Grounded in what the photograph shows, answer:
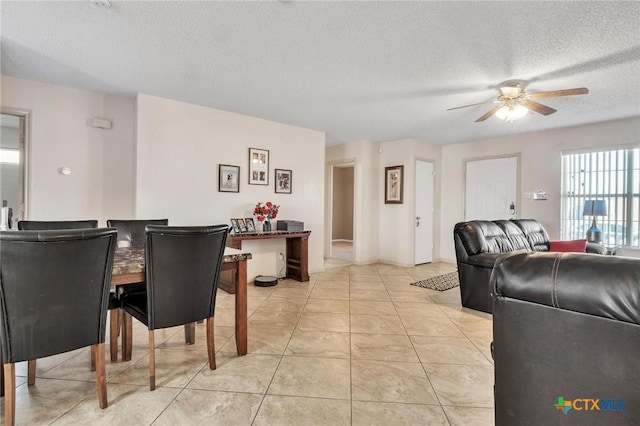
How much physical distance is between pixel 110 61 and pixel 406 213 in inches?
188

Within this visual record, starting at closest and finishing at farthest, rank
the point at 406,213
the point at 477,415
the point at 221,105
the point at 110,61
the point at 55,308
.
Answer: the point at 55,308 < the point at 477,415 < the point at 110,61 < the point at 221,105 < the point at 406,213

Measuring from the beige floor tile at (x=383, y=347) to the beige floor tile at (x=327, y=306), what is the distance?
2.08ft

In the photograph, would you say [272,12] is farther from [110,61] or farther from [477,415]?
[477,415]

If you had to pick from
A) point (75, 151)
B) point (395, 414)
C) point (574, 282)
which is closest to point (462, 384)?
point (395, 414)

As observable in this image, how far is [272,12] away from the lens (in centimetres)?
204

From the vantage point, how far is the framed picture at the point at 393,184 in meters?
5.79

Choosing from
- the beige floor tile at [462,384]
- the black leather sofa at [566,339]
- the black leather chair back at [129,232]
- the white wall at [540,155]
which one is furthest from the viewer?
the white wall at [540,155]

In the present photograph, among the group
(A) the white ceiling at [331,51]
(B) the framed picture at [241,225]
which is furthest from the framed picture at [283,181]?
(A) the white ceiling at [331,51]

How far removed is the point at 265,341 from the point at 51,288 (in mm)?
1520

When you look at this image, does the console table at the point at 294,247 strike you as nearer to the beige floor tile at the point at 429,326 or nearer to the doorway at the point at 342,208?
the beige floor tile at the point at 429,326

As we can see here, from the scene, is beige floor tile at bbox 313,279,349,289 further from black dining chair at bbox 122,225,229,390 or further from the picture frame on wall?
black dining chair at bbox 122,225,229,390

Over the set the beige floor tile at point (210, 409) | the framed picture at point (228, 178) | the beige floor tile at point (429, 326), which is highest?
the framed picture at point (228, 178)

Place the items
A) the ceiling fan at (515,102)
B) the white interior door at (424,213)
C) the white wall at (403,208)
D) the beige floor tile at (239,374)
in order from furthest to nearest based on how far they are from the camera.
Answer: the white interior door at (424,213)
the white wall at (403,208)
the ceiling fan at (515,102)
the beige floor tile at (239,374)

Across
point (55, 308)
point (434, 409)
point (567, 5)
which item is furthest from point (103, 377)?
point (567, 5)
